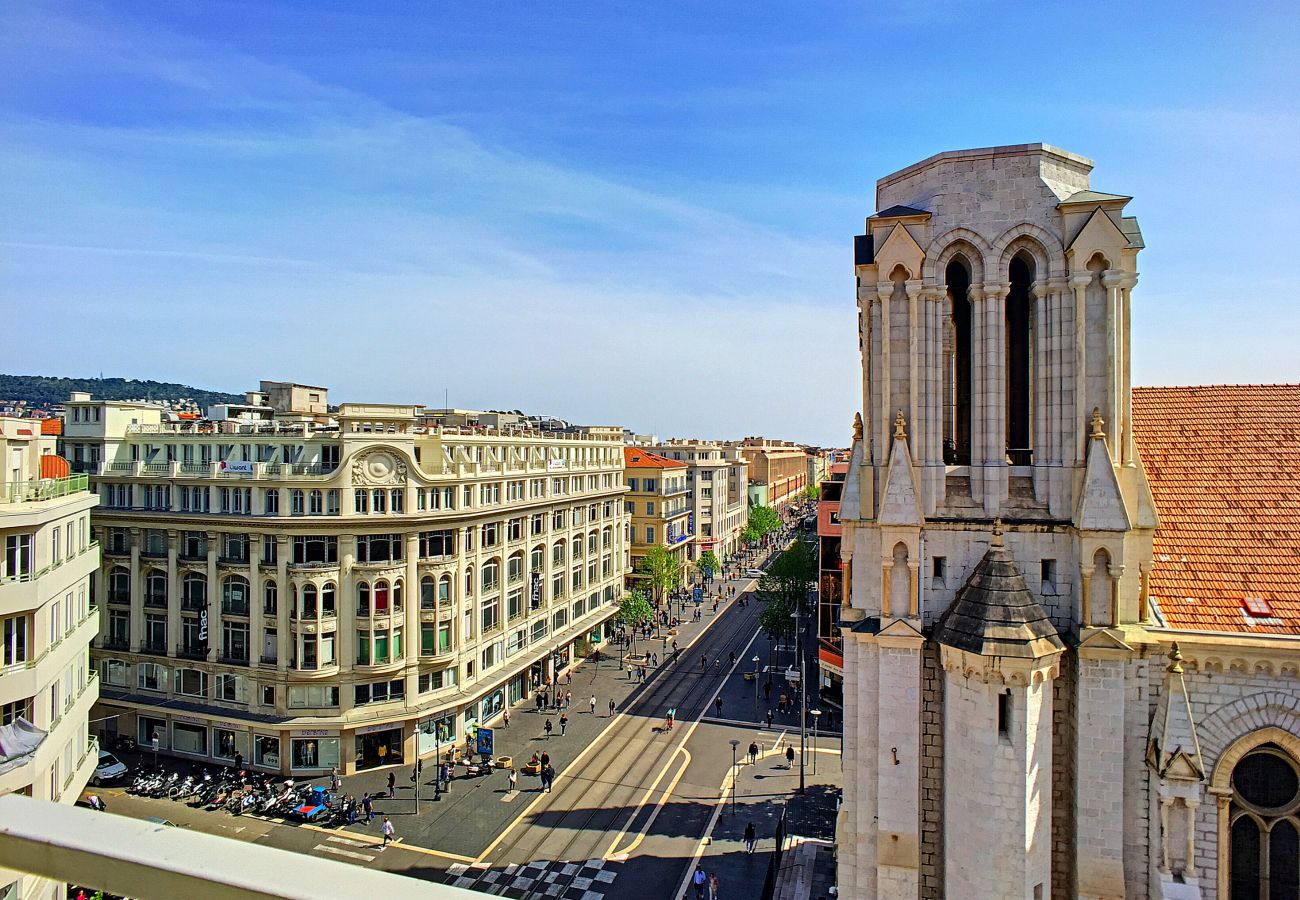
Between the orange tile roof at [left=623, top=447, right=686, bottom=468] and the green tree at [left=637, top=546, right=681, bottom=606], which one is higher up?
the orange tile roof at [left=623, top=447, right=686, bottom=468]

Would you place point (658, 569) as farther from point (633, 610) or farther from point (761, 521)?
point (761, 521)

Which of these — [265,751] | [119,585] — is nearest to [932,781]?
[265,751]

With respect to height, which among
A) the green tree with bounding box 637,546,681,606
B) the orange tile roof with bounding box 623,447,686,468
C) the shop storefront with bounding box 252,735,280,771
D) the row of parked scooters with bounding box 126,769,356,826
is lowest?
the row of parked scooters with bounding box 126,769,356,826

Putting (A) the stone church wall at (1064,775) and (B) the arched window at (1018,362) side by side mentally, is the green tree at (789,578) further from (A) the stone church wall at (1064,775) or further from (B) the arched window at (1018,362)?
(A) the stone church wall at (1064,775)

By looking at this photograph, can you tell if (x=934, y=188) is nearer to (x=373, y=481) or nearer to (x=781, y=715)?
(x=373, y=481)

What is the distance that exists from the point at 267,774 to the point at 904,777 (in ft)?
142

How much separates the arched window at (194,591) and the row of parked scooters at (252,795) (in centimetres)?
1031

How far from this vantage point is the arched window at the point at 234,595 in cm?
4828

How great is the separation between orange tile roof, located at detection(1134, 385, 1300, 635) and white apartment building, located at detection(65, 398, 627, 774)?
135 ft

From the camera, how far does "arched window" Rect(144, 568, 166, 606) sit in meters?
50.8

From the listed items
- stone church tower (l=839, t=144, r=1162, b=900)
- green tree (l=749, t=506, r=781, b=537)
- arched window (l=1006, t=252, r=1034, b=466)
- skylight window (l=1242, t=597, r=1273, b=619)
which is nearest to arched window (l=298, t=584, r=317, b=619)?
stone church tower (l=839, t=144, r=1162, b=900)

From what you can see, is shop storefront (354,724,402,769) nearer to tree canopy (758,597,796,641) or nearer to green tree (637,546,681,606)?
A: tree canopy (758,597,796,641)

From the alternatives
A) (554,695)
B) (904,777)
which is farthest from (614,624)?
(904,777)

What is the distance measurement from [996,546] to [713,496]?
334ft
